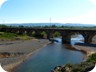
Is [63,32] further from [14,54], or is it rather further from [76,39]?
[14,54]

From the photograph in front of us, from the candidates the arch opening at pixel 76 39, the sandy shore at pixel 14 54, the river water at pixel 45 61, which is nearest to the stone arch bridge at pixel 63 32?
the arch opening at pixel 76 39

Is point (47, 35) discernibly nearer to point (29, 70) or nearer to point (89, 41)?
point (89, 41)

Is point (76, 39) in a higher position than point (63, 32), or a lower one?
lower

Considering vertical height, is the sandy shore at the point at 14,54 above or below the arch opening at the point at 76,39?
above

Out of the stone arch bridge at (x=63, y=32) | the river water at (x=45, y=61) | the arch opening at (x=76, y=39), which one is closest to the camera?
the river water at (x=45, y=61)

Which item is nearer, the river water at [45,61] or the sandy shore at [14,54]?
the river water at [45,61]

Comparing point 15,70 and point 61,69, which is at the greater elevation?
point 61,69

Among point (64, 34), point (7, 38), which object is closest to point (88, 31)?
point (64, 34)

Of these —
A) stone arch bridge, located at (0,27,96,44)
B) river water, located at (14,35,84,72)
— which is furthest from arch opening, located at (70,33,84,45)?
river water, located at (14,35,84,72)

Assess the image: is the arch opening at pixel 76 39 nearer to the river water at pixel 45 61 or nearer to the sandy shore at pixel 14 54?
the sandy shore at pixel 14 54

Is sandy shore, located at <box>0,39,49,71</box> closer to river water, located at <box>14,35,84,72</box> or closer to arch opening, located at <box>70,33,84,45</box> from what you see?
river water, located at <box>14,35,84,72</box>

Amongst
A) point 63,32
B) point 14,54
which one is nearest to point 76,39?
point 63,32
